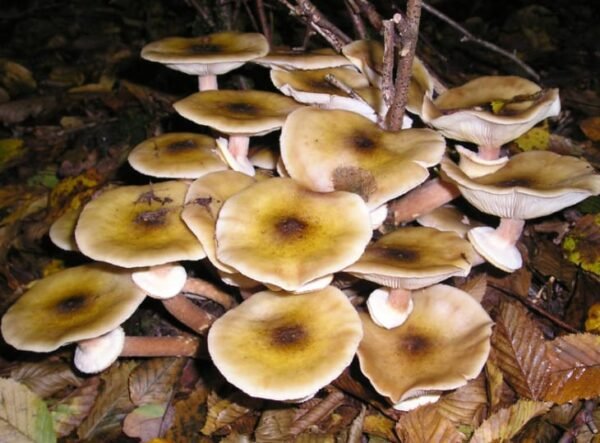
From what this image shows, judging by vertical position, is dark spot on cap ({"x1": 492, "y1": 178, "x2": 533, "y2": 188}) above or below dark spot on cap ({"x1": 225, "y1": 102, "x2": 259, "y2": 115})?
below

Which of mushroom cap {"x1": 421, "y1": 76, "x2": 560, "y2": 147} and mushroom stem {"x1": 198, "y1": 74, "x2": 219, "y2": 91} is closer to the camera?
mushroom cap {"x1": 421, "y1": 76, "x2": 560, "y2": 147}

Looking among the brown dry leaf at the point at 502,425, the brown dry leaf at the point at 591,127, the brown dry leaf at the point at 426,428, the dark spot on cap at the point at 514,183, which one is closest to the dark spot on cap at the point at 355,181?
the dark spot on cap at the point at 514,183

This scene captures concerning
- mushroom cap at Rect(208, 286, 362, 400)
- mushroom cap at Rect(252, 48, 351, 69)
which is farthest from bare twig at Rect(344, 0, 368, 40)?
mushroom cap at Rect(208, 286, 362, 400)

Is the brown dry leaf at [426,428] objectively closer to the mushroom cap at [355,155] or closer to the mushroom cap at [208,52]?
the mushroom cap at [355,155]

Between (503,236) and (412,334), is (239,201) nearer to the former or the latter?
(412,334)

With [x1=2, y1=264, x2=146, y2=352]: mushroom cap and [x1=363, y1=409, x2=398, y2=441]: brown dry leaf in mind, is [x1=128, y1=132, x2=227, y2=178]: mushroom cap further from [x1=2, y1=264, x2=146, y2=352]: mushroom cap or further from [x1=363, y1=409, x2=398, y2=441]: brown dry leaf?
[x1=363, y1=409, x2=398, y2=441]: brown dry leaf

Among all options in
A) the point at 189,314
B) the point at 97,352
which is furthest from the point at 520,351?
the point at 97,352

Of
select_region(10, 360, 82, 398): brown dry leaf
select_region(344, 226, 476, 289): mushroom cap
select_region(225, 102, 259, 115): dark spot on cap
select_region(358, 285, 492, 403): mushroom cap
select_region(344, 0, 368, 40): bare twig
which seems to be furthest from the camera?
select_region(344, 0, 368, 40): bare twig

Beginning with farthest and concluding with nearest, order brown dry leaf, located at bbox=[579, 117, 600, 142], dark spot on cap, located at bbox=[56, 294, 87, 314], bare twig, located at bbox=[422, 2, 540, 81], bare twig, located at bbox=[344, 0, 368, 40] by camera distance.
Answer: brown dry leaf, located at bbox=[579, 117, 600, 142] → bare twig, located at bbox=[344, 0, 368, 40] → bare twig, located at bbox=[422, 2, 540, 81] → dark spot on cap, located at bbox=[56, 294, 87, 314]
